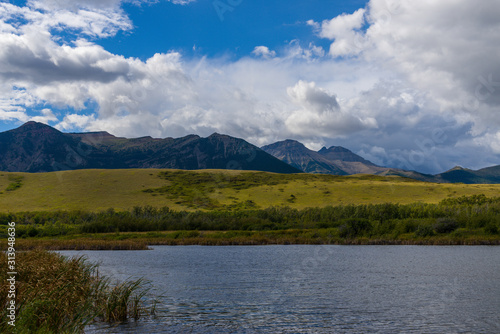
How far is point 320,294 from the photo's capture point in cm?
3616

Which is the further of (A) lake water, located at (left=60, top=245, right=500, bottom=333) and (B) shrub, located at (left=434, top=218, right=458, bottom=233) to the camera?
(B) shrub, located at (left=434, top=218, right=458, bottom=233)

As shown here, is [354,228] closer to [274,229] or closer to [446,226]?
[446,226]

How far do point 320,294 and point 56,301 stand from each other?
2314cm

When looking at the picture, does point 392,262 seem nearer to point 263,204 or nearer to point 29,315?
point 29,315

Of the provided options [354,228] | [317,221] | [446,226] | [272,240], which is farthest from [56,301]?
[317,221]

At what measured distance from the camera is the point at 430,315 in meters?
28.8

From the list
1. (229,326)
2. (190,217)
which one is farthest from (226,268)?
(190,217)

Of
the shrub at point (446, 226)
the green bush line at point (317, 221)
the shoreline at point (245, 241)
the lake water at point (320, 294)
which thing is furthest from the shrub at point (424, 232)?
the lake water at point (320, 294)

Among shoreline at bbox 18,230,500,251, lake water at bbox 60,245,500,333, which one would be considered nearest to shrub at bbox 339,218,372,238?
shoreline at bbox 18,230,500,251

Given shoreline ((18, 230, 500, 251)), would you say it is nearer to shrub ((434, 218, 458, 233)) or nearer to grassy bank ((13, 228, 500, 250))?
grassy bank ((13, 228, 500, 250))

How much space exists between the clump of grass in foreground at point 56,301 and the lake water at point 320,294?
5.09 feet

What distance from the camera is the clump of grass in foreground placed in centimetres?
1759

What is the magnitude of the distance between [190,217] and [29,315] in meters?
→ 116

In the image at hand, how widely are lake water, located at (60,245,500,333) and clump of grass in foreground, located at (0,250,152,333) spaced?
5.09ft
